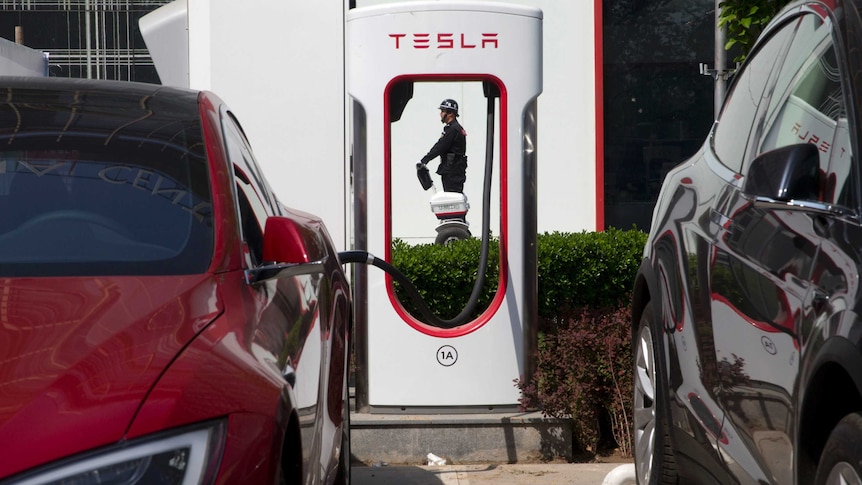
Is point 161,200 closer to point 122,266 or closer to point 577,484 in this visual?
point 122,266

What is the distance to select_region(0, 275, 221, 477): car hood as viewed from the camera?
1.91 m

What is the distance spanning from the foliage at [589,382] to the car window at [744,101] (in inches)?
81.0

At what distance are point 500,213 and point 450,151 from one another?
5.72 feet

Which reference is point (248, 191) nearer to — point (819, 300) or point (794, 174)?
point (794, 174)

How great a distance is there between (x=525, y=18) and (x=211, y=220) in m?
3.12

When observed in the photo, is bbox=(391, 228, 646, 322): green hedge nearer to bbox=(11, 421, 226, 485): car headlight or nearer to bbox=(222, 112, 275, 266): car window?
bbox=(222, 112, 275, 266): car window

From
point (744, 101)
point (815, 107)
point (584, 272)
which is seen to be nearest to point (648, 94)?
point (584, 272)

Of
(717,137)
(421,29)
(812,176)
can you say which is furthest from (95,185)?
(421,29)

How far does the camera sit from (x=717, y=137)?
12.5ft

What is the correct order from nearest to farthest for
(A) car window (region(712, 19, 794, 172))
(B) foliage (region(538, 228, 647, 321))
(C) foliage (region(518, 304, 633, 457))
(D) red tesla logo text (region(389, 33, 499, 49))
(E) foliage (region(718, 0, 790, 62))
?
(A) car window (region(712, 19, 794, 172)) → (E) foliage (region(718, 0, 790, 62)) → (D) red tesla logo text (region(389, 33, 499, 49)) → (C) foliage (region(518, 304, 633, 457)) → (B) foliage (region(538, 228, 647, 321))

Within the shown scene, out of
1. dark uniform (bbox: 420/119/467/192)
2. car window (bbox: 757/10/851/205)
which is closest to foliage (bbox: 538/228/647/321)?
dark uniform (bbox: 420/119/467/192)

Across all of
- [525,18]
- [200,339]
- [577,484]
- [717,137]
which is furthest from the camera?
[525,18]

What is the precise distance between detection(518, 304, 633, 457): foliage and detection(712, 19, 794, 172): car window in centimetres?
206

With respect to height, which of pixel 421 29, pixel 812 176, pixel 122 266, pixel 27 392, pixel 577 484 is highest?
pixel 421 29
